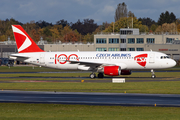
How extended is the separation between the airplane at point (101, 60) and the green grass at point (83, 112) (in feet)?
81.9

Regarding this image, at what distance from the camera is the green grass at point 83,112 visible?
17438 millimetres

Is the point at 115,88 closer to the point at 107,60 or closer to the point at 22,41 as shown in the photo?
the point at 107,60

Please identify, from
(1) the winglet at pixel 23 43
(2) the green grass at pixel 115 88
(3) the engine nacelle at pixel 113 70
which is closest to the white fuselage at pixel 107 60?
(3) the engine nacelle at pixel 113 70

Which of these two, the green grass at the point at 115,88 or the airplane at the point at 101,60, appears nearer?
the green grass at the point at 115,88

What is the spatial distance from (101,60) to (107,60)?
103 cm

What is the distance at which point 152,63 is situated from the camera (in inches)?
1881

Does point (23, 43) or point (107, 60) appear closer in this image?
point (107, 60)

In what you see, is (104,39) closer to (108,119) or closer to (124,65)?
(124,65)

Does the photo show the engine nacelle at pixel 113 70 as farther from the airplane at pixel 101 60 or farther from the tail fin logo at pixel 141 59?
the tail fin logo at pixel 141 59

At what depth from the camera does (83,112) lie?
19.1 m

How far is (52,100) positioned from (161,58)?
92.0 ft

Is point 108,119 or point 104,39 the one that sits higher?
point 104,39

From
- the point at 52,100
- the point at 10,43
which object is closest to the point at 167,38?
the point at 10,43

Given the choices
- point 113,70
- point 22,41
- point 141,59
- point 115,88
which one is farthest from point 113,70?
point 22,41
